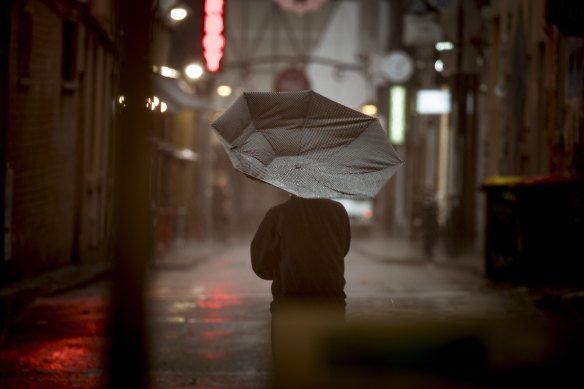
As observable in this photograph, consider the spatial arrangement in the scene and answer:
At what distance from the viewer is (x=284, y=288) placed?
7586 mm

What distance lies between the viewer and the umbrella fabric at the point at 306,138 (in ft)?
26.0

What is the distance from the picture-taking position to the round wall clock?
139ft

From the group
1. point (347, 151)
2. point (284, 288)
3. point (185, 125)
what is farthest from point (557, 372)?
point (185, 125)

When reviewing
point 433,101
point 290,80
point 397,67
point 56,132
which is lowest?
point 56,132

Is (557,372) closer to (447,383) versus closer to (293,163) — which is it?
(447,383)

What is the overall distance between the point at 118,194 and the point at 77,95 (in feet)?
56.7

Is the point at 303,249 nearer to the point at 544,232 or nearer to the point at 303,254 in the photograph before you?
the point at 303,254

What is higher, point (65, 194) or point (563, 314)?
point (65, 194)

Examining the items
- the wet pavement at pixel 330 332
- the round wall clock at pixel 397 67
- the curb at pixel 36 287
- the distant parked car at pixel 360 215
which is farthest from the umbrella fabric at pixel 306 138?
the distant parked car at pixel 360 215

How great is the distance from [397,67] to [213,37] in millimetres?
11053

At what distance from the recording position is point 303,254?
7602 millimetres

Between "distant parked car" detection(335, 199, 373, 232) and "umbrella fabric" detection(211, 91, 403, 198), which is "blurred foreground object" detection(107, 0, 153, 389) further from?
"distant parked car" detection(335, 199, 373, 232)

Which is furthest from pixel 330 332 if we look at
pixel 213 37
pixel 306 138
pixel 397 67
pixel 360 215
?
pixel 360 215

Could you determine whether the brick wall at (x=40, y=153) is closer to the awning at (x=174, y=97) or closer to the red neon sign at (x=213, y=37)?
the awning at (x=174, y=97)
